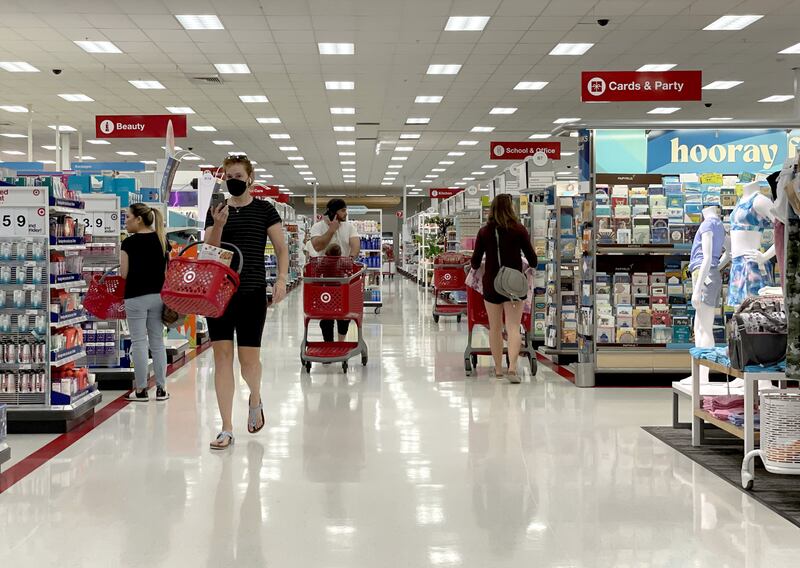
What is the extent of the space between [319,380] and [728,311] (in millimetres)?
3765

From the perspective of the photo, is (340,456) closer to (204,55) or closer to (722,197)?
(722,197)

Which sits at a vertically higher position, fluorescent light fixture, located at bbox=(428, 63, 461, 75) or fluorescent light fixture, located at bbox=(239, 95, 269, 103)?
fluorescent light fixture, located at bbox=(239, 95, 269, 103)

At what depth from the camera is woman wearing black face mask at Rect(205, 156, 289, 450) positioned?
16.1ft

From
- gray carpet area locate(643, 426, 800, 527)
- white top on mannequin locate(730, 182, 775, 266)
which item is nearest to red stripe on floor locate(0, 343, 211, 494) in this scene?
gray carpet area locate(643, 426, 800, 527)

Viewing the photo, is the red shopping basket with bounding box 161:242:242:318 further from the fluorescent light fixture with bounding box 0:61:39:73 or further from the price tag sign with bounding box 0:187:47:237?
the fluorescent light fixture with bounding box 0:61:39:73

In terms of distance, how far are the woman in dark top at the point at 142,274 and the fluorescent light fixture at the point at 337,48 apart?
626 cm

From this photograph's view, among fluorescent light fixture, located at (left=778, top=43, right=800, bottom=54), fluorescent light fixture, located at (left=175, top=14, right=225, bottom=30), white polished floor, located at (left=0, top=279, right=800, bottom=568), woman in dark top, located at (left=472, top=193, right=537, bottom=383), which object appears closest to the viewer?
white polished floor, located at (left=0, top=279, right=800, bottom=568)

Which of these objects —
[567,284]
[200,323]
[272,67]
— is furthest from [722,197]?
[272,67]

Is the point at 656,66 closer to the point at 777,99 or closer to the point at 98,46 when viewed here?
the point at 777,99

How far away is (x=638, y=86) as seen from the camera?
907 cm

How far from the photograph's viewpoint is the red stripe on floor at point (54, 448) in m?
4.47

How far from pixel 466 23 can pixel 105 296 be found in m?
6.59

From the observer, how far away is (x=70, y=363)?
19.6ft

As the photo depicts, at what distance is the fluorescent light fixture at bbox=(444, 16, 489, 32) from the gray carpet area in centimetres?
A: 677
